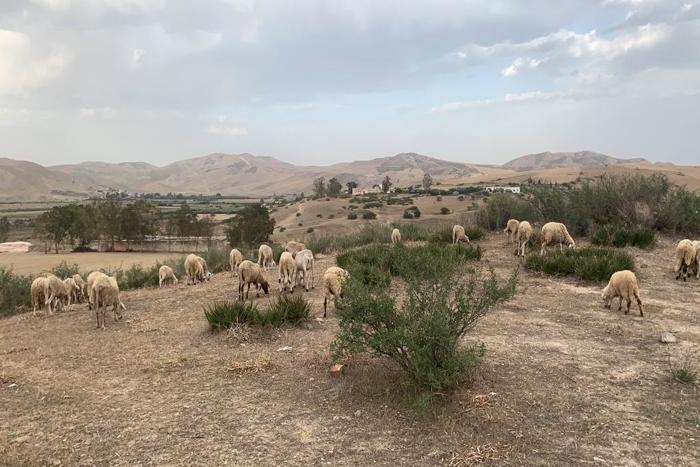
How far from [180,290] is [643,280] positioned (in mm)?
11080

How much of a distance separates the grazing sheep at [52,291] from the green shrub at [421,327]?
855cm

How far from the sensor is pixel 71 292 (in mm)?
13094

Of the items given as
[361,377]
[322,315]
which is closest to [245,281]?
[322,315]

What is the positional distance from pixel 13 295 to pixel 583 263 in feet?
48.5

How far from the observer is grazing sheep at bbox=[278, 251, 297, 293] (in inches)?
458

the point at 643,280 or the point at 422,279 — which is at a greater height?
the point at 422,279

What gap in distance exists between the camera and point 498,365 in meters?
6.57

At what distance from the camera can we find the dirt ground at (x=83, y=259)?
36.7m

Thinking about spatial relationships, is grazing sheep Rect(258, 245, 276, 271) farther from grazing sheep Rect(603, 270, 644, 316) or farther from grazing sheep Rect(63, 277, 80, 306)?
grazing sheep Rect(603, 270, 644, 316)

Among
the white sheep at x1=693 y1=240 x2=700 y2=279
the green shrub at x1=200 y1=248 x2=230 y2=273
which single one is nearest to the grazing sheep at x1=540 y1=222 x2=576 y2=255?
the white sheep at x1=693 y1=240 x2=700 y2=279

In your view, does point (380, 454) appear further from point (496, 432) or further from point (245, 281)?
point (245, 281)

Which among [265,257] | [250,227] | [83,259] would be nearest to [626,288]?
[265,257]

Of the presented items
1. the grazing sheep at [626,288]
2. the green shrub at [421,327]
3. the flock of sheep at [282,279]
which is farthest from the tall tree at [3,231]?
the grazing sheep at [626,288]

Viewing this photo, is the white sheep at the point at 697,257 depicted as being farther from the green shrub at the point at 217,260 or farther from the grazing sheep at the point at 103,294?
the green shrub at the point at 217,260
